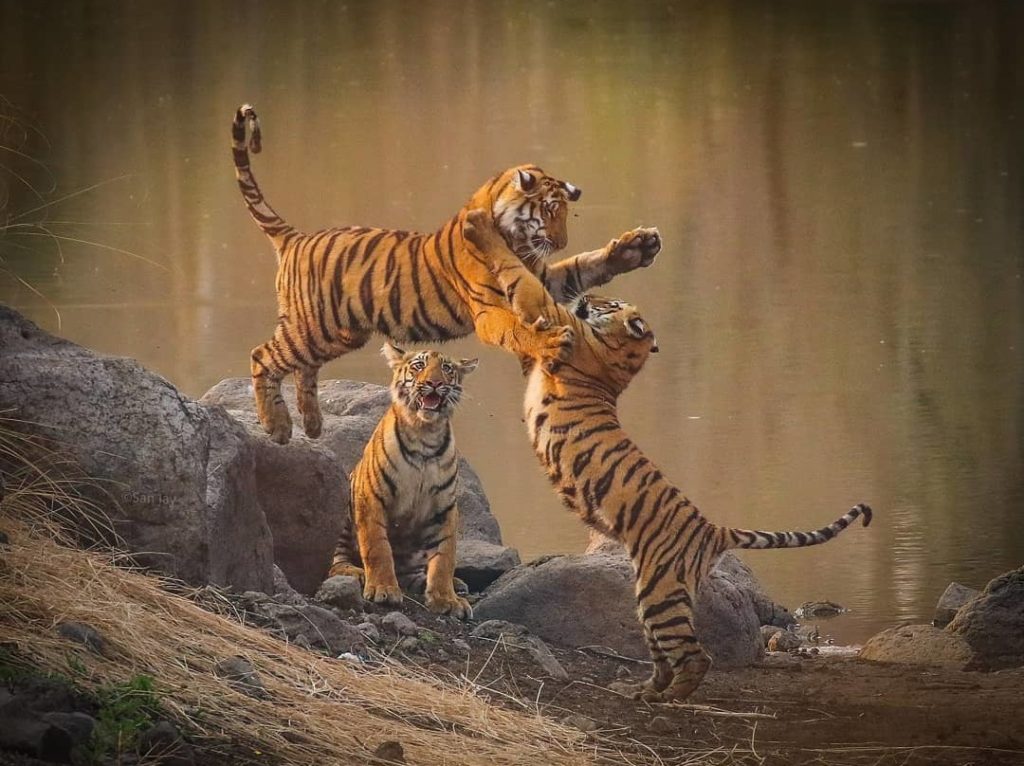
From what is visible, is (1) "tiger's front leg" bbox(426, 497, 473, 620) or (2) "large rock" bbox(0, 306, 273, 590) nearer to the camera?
(2) "large rock" bbox(0, 306, 273, 590)

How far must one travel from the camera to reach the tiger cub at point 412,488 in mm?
5949

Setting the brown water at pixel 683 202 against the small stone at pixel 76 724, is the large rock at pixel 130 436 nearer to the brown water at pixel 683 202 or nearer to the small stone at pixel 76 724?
the brown water at pixel 683 202

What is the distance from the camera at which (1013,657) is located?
653 centimetres

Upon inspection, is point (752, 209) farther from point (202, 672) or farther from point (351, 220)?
point (202, 672)

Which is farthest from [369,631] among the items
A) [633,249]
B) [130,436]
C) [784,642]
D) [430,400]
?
[784,642]

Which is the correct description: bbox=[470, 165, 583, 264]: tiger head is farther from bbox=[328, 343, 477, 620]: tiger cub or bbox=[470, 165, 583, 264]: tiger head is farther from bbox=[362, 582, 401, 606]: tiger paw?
bbox=[362, 582, 401, 606]: tiger paw

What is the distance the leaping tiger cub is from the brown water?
1046 mm

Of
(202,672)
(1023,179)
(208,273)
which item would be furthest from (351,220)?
(202,672)

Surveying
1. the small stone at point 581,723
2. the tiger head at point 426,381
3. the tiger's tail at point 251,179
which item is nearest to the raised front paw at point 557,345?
the tiger head at point 426,381

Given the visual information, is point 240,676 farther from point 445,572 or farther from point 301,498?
point 301,498

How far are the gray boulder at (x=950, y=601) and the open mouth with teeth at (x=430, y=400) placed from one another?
236cm

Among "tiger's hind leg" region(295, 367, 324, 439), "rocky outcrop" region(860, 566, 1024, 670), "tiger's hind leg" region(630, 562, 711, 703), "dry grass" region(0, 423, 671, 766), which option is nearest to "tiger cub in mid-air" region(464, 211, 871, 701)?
"tiger's hind leg" region(630, 562, 711, 703)

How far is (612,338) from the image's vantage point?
229 inches

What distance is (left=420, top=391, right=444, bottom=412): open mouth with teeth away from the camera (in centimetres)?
592
